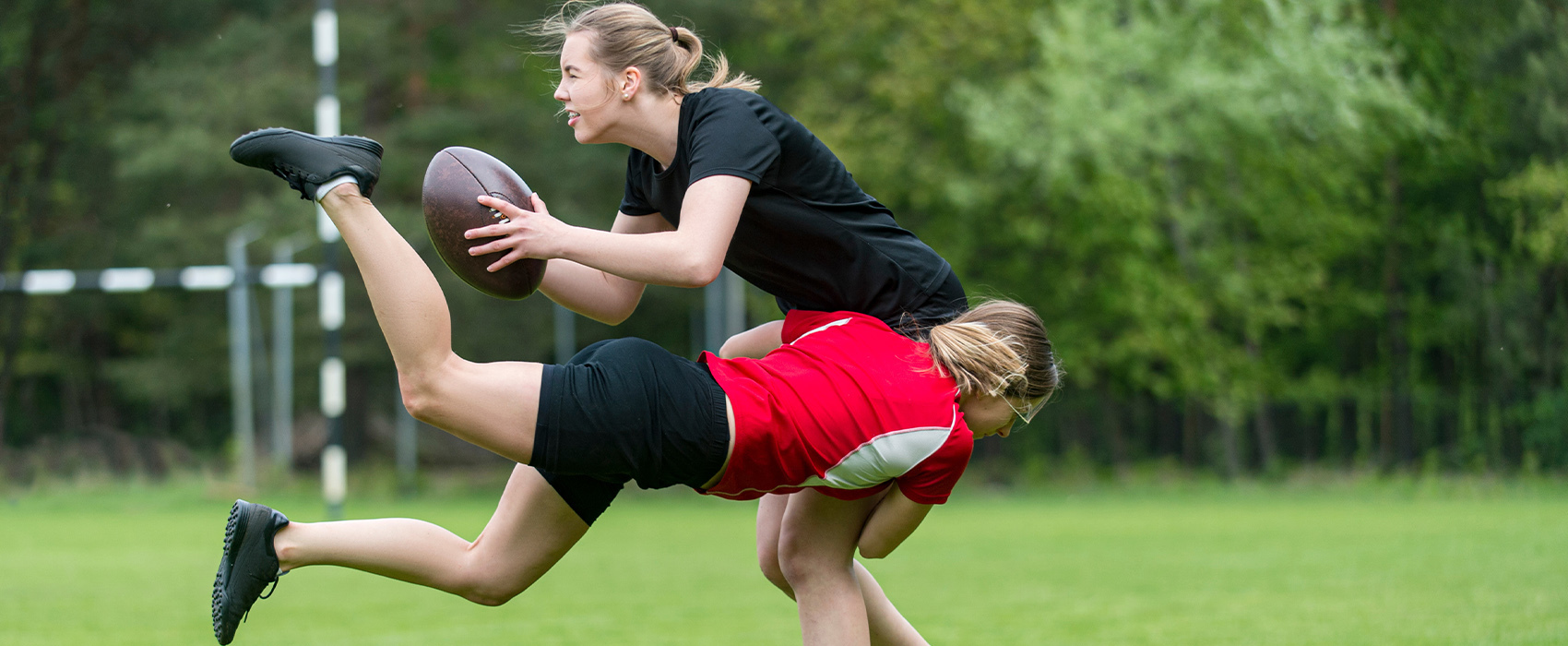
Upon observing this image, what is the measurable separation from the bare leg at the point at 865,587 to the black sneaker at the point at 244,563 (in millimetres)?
1156

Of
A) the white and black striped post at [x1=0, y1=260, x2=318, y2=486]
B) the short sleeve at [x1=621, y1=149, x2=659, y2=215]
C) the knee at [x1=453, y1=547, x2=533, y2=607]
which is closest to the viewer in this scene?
the knee at [x1=453, y1=547, x2=533, y2=607]

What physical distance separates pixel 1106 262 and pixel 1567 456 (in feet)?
25.5

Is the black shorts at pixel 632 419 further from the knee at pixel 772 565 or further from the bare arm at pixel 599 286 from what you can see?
the knee at pixel 772 565

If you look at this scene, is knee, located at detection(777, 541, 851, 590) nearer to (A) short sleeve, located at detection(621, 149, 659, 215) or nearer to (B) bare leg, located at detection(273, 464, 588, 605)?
(B) bare leg, located at detection(273, 464, 588, 605)

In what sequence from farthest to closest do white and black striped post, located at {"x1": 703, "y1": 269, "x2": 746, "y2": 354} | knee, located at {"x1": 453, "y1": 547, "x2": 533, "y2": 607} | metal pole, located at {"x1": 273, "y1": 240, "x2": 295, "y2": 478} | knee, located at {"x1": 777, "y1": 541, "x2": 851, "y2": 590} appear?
white and black striped post, located at {"x1": 703, "y1": 269, "x2": 746, "y2": 354} < metal pole, located at {"x1": 273, "y1": 240, "x2": 295, "y2": 478} < knee, located at {"x1": 777, "y1": 541, "x2": 851, "y2": 590} < knee, located at {"x1": 453, "y1": 547, "x2": 533, "y2": 607}

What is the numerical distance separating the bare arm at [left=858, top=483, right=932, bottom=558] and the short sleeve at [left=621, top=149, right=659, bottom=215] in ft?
3.02

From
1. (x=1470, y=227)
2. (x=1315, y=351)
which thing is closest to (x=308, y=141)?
(x=1470, y=227)

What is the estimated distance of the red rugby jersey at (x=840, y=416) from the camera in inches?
108

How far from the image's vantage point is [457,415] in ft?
8.59

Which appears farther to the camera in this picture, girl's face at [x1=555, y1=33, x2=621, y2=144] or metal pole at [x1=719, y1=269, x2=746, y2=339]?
metal pole at [x1=719, y1=269, x2=746, y2=339]

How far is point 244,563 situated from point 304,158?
0.92 m

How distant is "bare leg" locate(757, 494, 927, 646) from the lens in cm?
339

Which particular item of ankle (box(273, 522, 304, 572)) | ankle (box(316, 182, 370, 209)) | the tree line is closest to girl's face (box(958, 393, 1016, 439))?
ankle (box(316, 182, 370, 209))

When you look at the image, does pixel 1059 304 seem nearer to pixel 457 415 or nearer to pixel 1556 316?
pixel 1556 316
